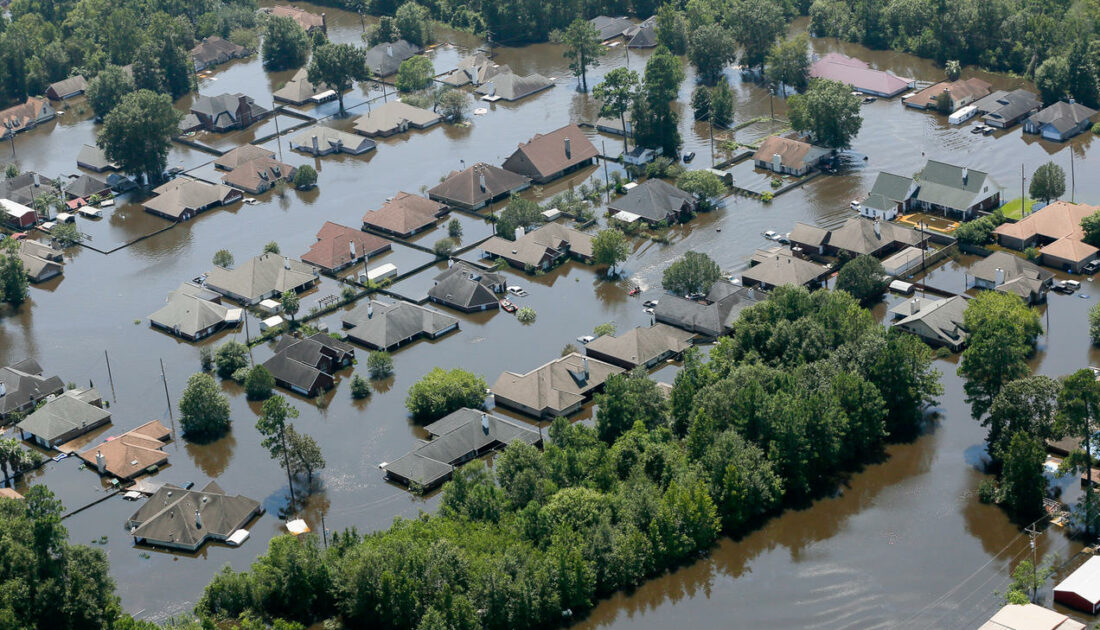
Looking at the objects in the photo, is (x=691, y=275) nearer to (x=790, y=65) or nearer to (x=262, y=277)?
(x=262, y=277)

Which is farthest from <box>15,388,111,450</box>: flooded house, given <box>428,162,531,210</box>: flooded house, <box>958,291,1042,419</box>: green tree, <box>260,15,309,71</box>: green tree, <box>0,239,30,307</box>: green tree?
<box>260,15,309,71</box>: green tree

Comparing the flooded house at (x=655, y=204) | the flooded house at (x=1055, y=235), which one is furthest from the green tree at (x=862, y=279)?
the flooded house at (x=655, y=204)

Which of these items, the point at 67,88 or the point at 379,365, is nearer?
the point at 379,365

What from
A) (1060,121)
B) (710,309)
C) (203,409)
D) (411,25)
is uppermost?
(710,309)

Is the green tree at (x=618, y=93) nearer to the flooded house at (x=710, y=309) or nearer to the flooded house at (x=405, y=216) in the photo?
the flooded house at (x=405, y=216)

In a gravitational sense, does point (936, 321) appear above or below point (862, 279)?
below

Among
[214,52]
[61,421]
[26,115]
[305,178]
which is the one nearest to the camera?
[61,421]

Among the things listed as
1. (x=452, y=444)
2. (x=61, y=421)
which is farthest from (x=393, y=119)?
(x=452, y=444)

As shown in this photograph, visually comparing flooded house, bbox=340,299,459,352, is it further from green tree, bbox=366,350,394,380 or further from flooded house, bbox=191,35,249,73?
flooded house, bbox=191,35,249,73
